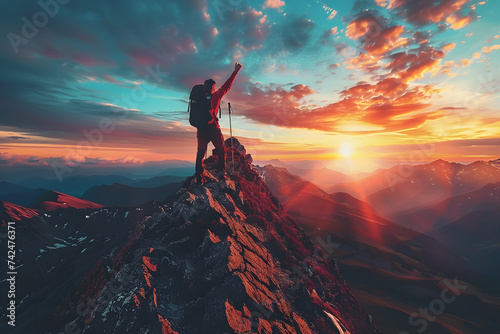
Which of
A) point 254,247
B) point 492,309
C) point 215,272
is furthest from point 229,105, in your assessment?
point 492,309

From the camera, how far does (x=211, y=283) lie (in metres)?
12.4

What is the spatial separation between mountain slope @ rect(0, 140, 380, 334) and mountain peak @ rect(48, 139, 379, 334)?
2.2 inches

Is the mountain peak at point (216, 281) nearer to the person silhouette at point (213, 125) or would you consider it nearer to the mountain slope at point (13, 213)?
the person silhouette at point (213, 125)

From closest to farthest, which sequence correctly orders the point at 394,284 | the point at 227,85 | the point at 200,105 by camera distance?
the point at 200,105
the point at 227,85
the point at 394,284

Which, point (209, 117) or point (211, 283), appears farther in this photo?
point (209, 117)

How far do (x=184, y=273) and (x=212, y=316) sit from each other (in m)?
3.24

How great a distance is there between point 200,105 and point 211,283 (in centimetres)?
1334

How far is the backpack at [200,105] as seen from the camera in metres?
17.4

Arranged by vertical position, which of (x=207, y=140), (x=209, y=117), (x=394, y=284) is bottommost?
(x=394, y=284)

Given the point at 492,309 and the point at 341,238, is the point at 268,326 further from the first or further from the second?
the point at 492,309

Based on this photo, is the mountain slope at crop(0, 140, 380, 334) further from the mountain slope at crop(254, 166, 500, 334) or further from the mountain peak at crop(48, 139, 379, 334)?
the mountain slope at crop(254, 166, 500, 334)

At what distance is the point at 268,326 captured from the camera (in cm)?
1140

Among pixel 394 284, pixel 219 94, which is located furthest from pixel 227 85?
pixel 394 284

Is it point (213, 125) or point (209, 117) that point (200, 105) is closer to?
point (209, 117)
